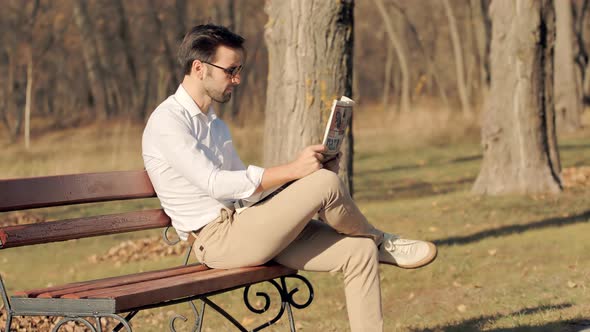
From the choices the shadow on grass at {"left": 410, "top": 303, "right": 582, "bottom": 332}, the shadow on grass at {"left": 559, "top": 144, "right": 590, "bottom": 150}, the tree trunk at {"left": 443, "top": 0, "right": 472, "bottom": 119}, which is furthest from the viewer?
the tree trunk at {"left": 443, "top": 0, "right": 472, "bottom": 119}

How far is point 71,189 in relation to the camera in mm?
4867

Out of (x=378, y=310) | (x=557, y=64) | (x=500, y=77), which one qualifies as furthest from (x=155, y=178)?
(x=557, y=64)

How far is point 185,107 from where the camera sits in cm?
500

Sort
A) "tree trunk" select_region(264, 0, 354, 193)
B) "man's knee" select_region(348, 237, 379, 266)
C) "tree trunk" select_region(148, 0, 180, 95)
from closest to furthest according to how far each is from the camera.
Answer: "man's knee" select_region(348, 237, 379, 266) < "tree trunk" select_region(264, 0, 354, 193) < "tree trunk" select_region(148, 0, 180, 95)

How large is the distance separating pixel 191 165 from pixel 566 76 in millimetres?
21239

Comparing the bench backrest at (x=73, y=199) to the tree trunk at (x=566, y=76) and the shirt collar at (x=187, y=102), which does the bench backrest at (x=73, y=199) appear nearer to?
the shirt collar at (x=187, y=102)

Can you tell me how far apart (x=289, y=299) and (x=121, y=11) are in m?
32.2

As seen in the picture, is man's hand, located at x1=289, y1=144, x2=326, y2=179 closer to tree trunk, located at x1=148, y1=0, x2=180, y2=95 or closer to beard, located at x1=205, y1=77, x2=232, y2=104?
beard, located at x1=205, y1=77, x2=232, y2=104

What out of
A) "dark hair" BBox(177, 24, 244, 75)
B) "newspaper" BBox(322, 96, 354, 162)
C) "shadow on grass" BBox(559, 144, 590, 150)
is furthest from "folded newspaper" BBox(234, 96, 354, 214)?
"shadow on grass" BBox(559, 144, 590, 150)

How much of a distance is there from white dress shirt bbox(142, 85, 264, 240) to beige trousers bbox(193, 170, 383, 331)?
4.4 inches

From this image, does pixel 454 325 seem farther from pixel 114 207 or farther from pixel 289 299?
pixel 114 207

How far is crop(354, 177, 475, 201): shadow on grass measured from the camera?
1427cm

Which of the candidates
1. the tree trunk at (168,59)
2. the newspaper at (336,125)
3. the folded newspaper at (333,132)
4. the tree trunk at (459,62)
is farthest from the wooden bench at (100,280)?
the tree trunk at (168,59)

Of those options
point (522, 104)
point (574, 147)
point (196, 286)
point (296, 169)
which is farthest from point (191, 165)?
point (574, 147)
